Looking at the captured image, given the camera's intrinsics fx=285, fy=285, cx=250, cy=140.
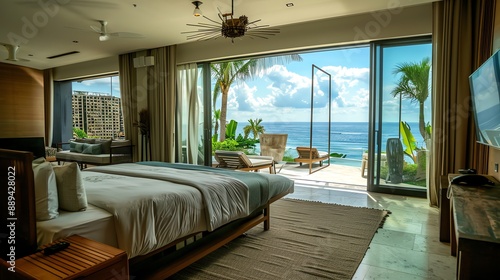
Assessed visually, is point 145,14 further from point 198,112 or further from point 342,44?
point 342,44

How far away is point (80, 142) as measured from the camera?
741 cm

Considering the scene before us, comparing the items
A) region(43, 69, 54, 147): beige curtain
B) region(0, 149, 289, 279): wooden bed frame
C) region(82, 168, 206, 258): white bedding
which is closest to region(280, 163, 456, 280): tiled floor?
region(0, 149, 289, 279): wooden bed frame

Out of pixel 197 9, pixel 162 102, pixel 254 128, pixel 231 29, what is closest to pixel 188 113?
pixel 162 102

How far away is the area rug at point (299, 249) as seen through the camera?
7.18ft

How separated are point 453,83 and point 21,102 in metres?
10.2

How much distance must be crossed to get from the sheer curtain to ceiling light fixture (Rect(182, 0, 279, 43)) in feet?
2.82

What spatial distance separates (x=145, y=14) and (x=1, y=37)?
331 cm

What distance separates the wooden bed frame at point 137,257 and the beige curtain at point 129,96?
4.92 meters

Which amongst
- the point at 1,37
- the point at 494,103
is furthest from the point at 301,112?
the point at 494,103

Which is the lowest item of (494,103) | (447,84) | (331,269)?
(331,269)

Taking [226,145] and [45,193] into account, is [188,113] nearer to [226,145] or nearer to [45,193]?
[226,145]

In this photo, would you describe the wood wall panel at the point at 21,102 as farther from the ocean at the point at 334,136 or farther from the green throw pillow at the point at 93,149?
the ocean at the point at 334,136

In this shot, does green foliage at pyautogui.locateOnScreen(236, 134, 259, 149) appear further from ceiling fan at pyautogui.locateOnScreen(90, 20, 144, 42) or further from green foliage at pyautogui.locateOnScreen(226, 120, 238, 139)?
Result: ceiling fan at pyautogui.locateOnScreen(90, 20, 144, 42)

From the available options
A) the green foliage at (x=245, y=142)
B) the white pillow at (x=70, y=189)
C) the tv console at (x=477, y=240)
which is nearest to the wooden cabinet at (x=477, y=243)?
the tv console at (x=477, y=240)
